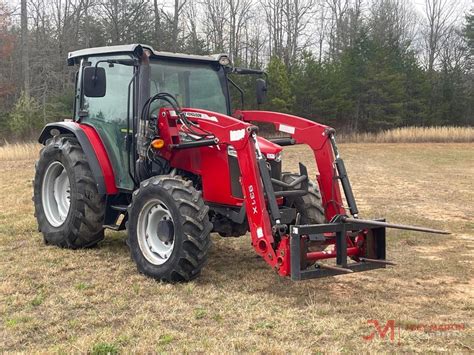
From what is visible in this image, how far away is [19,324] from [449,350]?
3.09m

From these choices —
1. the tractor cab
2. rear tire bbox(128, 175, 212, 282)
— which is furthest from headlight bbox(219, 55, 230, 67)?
rear tire bbox(128, 175, 212, 282)

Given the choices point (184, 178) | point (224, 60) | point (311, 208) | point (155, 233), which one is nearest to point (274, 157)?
point (311, 208)

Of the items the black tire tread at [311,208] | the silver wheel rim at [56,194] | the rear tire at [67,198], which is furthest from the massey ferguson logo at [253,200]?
the silver wheel rim at [56,194]

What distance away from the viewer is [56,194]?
22.8 feet

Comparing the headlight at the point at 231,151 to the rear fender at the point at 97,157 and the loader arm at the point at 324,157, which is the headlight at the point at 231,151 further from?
the rear fender at the point at 97,157

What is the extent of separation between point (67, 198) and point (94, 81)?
193cm

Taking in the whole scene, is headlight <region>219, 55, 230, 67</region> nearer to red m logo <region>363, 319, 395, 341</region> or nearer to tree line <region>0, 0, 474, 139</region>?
red m logo <region>363, 319, 395, 341</region>

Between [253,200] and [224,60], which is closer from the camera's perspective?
[253,200]

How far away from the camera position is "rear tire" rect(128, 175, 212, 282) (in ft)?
15.8

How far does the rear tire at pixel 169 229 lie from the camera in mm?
4820

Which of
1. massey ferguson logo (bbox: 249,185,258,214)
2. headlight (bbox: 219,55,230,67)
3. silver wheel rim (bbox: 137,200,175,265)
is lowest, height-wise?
silver wheel rim (bbox: 137,200,175,265)

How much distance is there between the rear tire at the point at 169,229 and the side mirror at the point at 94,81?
117 cm

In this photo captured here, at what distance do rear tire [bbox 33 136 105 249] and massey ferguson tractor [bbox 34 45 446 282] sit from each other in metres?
0.01

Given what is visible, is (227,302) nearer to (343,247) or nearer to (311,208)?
(343,247)
